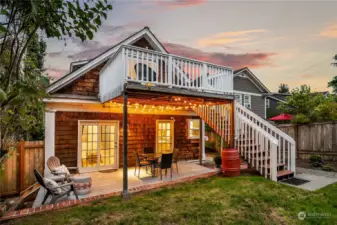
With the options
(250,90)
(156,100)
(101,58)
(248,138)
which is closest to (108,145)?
(156,100)

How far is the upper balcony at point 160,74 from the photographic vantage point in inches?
191

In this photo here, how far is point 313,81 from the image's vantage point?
16891 millimetres

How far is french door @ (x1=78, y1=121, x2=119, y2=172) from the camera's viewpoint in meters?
7.00

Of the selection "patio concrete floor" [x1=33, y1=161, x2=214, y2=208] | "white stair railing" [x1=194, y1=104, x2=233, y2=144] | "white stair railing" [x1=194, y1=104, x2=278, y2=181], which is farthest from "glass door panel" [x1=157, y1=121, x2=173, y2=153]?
"white stair railing" [x1=194, y1=104, x2=233, y2=144]

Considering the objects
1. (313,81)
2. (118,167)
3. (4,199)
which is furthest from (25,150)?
(313,81)

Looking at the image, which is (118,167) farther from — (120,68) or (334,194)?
(334,194)

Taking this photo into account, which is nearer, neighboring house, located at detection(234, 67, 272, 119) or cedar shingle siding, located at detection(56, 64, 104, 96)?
cedar shingle siding, located at detection(56, 64, 104, 96)

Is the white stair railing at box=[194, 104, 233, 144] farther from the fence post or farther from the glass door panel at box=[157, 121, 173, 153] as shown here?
the fence post

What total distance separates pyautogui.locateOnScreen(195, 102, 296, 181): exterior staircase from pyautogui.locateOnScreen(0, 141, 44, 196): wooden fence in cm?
659

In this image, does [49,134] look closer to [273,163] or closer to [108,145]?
[108,145]

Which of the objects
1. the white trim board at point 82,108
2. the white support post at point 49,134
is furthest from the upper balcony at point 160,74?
the white support post at point 49,134

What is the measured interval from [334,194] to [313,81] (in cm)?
1622

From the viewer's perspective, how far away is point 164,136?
894 cm

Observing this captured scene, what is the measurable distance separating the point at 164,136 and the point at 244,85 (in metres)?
11.4
